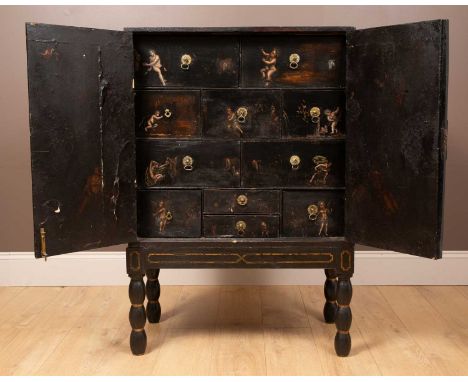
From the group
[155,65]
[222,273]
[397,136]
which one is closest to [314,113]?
[397,136]

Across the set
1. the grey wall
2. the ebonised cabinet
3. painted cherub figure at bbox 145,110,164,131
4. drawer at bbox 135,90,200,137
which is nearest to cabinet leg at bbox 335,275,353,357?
the ebonised cabinet

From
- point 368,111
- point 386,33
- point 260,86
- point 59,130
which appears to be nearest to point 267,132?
point 260,86

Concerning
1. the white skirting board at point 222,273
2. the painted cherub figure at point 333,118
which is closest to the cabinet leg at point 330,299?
the white skirting board at point 222,273

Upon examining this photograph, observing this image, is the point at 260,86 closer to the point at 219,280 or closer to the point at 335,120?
the point at 335,120

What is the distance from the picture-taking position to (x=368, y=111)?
103 inches

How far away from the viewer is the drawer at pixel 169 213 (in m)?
2.74

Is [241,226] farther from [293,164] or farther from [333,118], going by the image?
[333,118]

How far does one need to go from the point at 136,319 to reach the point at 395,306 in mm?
1431

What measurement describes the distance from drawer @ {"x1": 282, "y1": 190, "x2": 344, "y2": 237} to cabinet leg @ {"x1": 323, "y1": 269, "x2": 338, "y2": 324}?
0.51 meters

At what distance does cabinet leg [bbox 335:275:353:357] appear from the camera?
2744mm

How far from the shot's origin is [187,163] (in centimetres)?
270

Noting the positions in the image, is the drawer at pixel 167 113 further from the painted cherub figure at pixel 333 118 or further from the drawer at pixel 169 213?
the painted cherub figure at pixel 333 118

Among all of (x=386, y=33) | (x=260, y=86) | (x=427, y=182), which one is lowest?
(x=427, y=182)

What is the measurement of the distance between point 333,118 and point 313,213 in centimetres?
40
